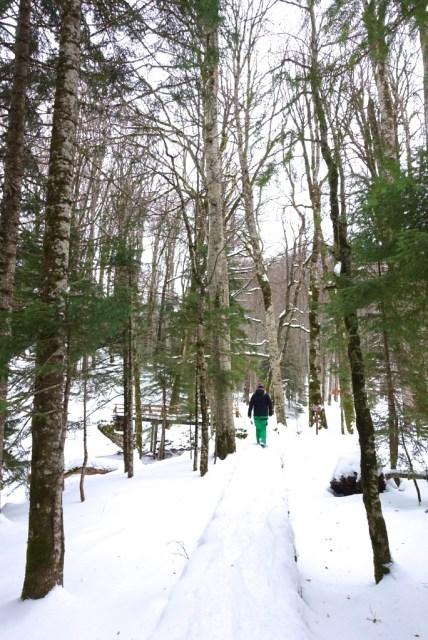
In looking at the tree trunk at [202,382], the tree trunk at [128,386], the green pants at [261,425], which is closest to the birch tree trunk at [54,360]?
the tree trunk at [202,382]

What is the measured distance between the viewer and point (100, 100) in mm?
5938

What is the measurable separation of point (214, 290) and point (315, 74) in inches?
241

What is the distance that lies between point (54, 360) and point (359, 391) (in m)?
3.48

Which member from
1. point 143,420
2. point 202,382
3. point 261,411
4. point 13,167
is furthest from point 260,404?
point 13,167

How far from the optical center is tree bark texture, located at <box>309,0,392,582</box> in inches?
161

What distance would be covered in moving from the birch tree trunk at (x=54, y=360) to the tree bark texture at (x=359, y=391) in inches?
114

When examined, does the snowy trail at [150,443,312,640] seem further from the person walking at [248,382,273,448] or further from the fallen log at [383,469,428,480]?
the person walking at [248,382,273,448]

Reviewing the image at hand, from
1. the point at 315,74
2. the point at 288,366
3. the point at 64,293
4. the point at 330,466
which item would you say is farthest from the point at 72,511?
the point at 288,366

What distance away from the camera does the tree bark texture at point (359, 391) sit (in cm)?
408

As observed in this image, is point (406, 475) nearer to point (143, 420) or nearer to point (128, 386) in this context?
point (128, 386)

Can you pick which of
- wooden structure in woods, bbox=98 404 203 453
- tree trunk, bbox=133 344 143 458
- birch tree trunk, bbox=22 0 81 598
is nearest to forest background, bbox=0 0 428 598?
birch tree trunk, bbox=22 0 81 598

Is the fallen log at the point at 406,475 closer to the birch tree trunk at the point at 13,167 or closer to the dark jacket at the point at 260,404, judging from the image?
the dark jacket at the point at 260,404

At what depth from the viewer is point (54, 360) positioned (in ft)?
12.3

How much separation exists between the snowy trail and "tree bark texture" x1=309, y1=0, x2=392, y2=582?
3.26 ft
